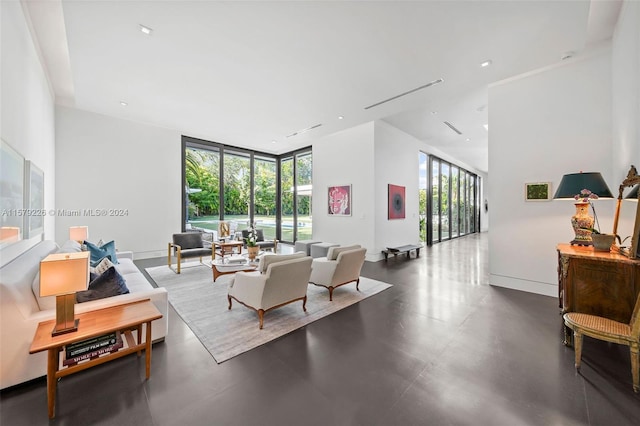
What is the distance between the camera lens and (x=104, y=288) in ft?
7.87

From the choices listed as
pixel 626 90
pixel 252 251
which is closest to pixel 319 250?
pixel 252 251

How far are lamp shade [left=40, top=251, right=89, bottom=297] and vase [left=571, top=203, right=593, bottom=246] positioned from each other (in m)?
4.95

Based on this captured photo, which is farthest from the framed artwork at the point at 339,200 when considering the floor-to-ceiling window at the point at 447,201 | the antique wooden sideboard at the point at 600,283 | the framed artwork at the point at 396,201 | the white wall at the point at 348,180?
the antique wooden sideboard at the point at 600,283

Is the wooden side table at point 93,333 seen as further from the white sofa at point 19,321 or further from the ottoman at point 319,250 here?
the ottoman at point 319,250

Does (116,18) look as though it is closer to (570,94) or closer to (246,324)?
(246,324)

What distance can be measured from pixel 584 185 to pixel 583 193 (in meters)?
0.16

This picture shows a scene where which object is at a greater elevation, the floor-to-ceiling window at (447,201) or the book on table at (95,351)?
the floor-to-ceiling window at (447,201)

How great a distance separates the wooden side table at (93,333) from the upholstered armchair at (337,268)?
7.48ft

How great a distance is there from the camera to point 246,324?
2975mm

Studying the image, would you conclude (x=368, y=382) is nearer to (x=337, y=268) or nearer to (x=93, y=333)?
(x=337, y=268)

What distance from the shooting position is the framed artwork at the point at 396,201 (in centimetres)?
699

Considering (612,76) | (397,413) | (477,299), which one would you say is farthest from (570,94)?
(397,413)

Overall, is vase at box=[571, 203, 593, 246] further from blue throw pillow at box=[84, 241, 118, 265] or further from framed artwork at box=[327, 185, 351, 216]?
blue throw pillow at box=[84, 241, 118, 265]

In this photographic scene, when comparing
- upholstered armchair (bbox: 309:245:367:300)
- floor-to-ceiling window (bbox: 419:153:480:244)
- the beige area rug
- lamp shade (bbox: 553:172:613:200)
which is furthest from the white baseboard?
floor-to-ceiling window (bbox: 419:153:480:244)
